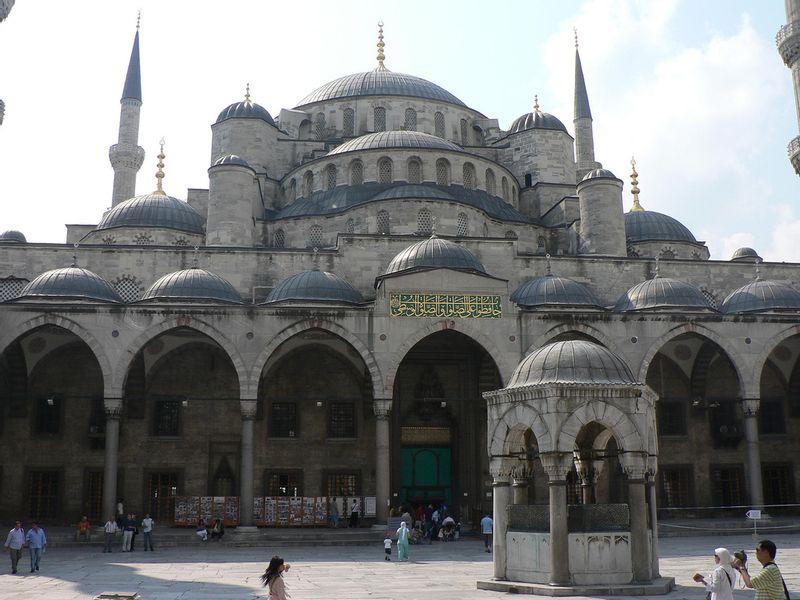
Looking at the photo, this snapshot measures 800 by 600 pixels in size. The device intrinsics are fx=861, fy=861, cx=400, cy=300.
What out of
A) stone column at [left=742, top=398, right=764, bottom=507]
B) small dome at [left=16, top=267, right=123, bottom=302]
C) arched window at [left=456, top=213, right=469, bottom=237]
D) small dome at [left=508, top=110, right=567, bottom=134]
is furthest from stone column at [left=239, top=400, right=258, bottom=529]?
small dome at [left=508, top=110, right=567, bottom=134]

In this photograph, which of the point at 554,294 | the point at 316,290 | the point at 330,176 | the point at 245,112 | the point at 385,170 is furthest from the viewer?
the point at 245,112

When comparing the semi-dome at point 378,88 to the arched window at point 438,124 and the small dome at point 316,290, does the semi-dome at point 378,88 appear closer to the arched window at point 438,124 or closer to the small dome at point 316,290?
the arched window at point 438,124

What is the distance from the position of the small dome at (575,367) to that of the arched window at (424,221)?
14.7m

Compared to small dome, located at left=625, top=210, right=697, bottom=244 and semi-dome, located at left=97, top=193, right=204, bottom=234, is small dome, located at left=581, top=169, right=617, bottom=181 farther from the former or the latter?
semi-dome, located at left=97, top=193, right=204, bottom=234

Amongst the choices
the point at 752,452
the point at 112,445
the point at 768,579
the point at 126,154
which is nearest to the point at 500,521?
the point at 768,579

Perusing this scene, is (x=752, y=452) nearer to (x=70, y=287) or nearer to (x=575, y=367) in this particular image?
(x=575, y=367)

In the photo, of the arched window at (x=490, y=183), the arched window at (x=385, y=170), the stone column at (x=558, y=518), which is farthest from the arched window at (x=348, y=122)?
the stone column at (x=558, y=518)

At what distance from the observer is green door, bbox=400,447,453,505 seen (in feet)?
78.3

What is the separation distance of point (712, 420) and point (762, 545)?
20251 millimetres

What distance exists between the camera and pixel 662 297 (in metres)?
22.6

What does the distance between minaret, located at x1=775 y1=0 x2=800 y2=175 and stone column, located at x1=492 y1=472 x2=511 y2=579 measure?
66.5 ft

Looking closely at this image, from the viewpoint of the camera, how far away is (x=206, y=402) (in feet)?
77.6

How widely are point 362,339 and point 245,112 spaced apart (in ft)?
50.0

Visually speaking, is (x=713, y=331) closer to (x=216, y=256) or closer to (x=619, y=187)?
(x=619, y=187)
